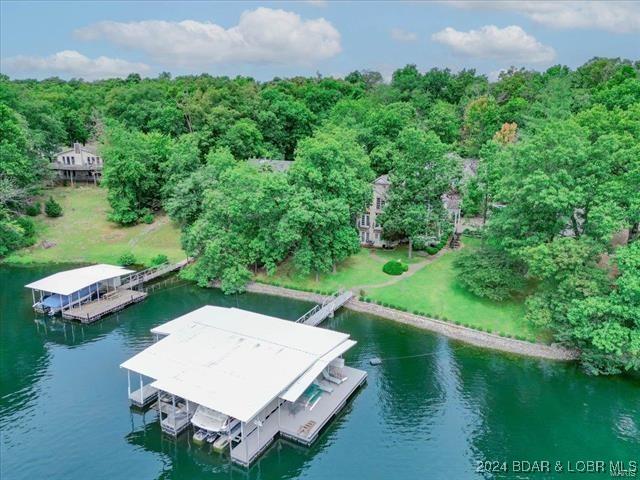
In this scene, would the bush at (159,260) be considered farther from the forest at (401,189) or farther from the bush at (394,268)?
the bush at (394,268)

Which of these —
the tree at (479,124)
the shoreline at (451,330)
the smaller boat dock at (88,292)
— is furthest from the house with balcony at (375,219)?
the tree at (479,124)

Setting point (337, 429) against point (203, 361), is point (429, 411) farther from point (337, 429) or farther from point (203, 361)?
point (203, 361)

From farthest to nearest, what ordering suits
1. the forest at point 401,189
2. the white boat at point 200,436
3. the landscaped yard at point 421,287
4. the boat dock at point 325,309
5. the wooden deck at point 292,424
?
1. the boat dock at point 325,309
2. the landscaped yard at point 421,287
3. the forest at point 401,189
4. the white boat at point 200,436
5. the wooden deck at point 292,424

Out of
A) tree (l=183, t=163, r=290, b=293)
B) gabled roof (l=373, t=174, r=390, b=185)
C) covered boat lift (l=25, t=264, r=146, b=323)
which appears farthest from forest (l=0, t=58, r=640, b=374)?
covered boat lift (l=25, t=264, r=146, b=323)

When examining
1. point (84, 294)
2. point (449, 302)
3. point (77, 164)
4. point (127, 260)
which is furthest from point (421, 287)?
point (77, 164)

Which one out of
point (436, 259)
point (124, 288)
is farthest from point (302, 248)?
point (124, 288)

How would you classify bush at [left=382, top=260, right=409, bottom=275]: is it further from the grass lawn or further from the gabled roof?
the grass lawn
